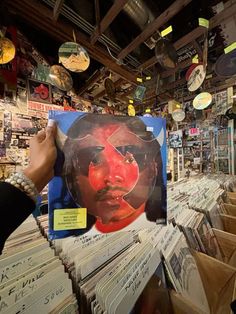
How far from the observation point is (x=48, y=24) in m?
1.88

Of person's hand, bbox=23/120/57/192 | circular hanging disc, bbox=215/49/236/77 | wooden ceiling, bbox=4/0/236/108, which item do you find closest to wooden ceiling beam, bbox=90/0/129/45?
wooden ceiling, bbox=4/0/236/108

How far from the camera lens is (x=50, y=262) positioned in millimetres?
648

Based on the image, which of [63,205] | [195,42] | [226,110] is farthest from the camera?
[226,110]

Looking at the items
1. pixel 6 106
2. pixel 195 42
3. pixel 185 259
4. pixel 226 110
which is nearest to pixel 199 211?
pixel 185 259

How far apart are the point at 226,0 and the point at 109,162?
2293mm

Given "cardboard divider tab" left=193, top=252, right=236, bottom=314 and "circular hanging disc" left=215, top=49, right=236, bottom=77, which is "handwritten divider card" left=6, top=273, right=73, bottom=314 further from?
"circular hanging disc" left=215, top=49, right=236, bottom=77

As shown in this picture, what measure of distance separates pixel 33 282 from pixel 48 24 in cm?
223

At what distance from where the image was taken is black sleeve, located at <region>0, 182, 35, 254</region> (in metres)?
0.36

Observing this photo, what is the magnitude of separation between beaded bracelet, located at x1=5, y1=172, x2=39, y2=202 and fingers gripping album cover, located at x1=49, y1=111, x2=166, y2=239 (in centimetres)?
13

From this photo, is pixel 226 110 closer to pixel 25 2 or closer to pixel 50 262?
pixel 25 2

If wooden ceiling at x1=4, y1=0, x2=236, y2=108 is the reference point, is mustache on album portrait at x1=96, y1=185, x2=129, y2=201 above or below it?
below

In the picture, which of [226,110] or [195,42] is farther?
[226,110]

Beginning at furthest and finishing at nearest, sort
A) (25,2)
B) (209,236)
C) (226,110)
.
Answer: (226,110) → (25,2) → (209,236)

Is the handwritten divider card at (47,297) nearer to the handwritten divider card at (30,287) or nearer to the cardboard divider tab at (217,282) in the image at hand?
the handwritten divider card at (30,287)
